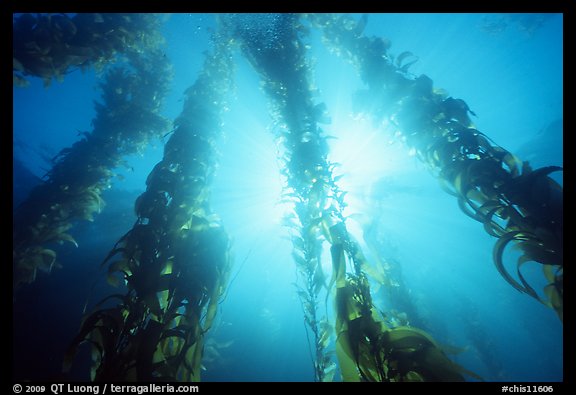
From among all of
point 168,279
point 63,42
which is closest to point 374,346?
point 168,279

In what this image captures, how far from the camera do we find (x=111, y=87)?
6504mm

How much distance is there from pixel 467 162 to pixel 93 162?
677 centimetres

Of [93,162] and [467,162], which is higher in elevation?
[93,162]

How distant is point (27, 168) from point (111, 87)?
70.1 feet

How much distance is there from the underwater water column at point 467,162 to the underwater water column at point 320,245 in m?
1.03

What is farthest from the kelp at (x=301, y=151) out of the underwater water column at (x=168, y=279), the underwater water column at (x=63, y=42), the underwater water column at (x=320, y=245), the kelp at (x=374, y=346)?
the underwater water column at (x=63, y=42)

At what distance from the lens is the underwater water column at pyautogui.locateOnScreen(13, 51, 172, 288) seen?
4.15m

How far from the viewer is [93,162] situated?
5.24 meters

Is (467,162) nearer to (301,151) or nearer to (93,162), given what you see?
(301,151)

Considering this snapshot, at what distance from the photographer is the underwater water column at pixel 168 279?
2002 mm

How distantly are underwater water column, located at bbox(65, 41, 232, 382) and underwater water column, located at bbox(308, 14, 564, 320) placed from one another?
2843 millimetres

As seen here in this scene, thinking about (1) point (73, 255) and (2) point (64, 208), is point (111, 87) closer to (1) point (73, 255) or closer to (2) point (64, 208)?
(2) point (64, 208)

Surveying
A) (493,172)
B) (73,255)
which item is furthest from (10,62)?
(73,255)
